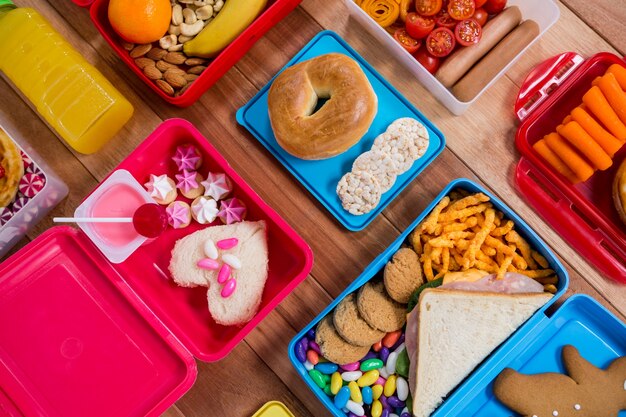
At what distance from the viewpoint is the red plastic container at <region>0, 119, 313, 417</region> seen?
3.68 ft

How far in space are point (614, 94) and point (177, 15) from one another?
0.89 meters

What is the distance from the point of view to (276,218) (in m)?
1.13

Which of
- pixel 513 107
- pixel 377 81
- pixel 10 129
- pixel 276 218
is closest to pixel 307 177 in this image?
pixel 276 218

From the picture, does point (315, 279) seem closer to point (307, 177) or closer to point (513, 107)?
point (307, 177)

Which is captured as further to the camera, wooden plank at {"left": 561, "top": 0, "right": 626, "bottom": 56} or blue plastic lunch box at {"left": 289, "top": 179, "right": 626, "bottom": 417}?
wooden plank at {"left": 561, "top": 0, "right": 626, "bottom": 56}

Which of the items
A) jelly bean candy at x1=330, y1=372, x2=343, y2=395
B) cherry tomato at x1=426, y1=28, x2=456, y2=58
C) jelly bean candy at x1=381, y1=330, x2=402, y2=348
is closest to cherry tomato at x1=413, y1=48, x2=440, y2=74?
cherry tomato at x1=426, y1=28, x2=456, y2=58

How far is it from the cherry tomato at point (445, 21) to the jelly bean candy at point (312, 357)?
736 millimetres

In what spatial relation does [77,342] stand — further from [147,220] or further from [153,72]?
[153,72]

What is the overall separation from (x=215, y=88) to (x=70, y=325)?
0.58m

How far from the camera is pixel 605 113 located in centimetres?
111

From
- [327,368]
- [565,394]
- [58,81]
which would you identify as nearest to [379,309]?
[327,368]

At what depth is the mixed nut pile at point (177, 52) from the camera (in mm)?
1179

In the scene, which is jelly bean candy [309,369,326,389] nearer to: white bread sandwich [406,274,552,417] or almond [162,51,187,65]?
white bread sandwich [406,274,552,417]

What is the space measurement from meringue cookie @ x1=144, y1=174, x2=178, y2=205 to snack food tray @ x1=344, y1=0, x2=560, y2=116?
53 centimetres
